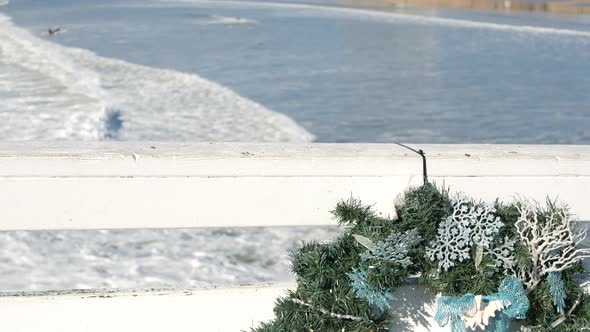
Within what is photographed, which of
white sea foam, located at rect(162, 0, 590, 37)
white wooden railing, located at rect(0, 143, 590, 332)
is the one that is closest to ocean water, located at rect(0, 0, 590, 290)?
white sea foam, located at rect(162, 0, 590, 37)

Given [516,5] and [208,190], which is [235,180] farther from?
[516,5]

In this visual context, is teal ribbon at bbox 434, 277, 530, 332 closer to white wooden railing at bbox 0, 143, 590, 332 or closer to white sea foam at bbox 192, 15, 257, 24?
white wooden railing at bbox 0, 143, 590, 332

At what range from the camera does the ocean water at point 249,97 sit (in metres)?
4.01

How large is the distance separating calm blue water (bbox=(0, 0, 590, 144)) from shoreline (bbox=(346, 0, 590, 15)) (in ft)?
9.23

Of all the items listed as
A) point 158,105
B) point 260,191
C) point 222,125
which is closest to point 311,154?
point 260,191

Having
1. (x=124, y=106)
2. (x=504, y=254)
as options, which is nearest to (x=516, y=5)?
(x=124, y=106)

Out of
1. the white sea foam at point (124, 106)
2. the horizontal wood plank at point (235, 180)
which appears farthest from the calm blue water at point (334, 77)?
the horizontal wood plank at point (235, 180)

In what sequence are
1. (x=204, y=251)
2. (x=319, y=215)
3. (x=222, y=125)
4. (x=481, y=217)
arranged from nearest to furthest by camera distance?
(x=481, y=217) → (x=319, y=215) → (x=204, y=251) → (x=222, y=125)

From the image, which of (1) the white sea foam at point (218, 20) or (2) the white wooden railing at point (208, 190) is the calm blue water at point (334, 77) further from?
(2) the white wooden railing at point (208, 190)

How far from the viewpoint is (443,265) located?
1816 mm

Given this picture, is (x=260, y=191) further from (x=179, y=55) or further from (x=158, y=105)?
(x=179, y=55)

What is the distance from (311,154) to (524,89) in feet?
29.5

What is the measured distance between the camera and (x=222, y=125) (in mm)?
8281

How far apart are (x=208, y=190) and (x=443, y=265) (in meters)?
0.55
